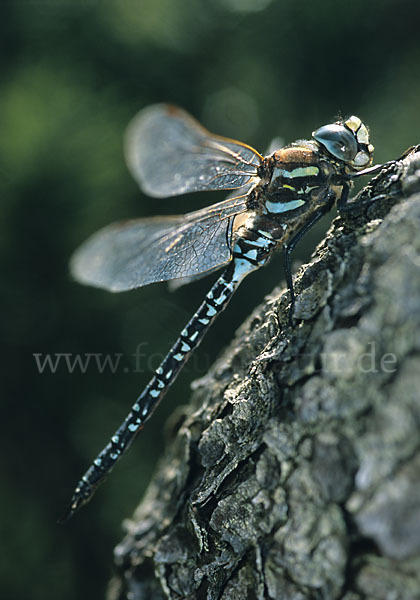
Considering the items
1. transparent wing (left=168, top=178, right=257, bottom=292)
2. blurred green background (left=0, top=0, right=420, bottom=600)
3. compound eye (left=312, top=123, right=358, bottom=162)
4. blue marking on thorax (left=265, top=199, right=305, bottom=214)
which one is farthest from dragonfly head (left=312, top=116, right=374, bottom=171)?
blurred green background (left=0, top=0, right=420, bottom=600)

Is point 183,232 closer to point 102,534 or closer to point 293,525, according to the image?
point 293,525

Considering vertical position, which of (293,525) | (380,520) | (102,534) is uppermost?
(380,520)

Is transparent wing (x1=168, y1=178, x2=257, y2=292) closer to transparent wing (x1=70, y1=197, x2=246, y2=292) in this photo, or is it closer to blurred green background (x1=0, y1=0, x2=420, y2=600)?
transparent wing (x1=70, y1=197, x2=246, y2=292)

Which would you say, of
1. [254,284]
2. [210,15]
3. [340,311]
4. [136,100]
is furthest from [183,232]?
[210,15]

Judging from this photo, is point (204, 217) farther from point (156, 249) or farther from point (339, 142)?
point (339, 142)

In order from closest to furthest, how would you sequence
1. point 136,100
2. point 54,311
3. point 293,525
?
1. point 293,525
2. point 54,311
3. point 136,100

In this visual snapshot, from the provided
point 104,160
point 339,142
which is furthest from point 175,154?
point 339,142

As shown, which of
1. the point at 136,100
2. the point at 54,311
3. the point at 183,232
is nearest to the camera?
the point at 183,232
